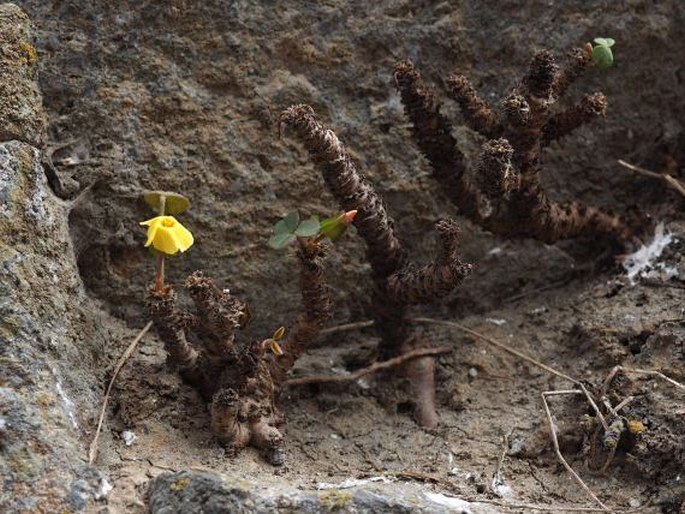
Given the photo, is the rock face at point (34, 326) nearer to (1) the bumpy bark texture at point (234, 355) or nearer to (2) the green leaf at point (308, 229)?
(1) the bumpy bark texture at point (234, 355)

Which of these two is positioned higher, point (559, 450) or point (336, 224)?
point (336, 224)

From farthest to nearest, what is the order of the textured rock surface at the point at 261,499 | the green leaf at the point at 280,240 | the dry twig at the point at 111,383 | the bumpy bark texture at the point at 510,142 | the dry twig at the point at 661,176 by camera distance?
the dry twig at the point at 661,176
the bumpy bark texture at the point at 510,142
the green leaf at the point at 280,240
the dry twig at the point at 111,383
the textured rock surface at the point at 261,499

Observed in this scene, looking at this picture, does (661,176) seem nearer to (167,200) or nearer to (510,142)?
(510,142)

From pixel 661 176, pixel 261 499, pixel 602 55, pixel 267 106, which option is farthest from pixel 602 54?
pixel 261 499

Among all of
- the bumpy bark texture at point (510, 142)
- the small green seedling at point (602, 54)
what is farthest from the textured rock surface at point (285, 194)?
the small green seedling at point (602, 54)

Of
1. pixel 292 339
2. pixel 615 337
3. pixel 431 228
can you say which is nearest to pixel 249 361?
pixel 292 339
